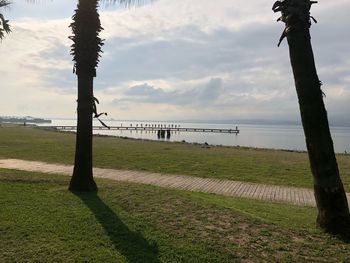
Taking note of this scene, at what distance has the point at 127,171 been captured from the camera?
16188mm

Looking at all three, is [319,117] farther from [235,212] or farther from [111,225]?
[111,225]

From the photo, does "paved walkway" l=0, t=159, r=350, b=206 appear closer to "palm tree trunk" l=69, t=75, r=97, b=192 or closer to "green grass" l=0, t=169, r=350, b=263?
"green grass" l=0, t=169, r=350, b=263

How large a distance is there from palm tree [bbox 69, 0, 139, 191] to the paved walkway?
358cm

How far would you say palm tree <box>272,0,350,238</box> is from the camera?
229 inches

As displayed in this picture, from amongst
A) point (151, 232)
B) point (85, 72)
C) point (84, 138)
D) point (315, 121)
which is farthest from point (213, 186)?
point (315, 121)

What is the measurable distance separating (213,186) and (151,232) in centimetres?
702

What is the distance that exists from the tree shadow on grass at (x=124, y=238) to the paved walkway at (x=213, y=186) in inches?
193

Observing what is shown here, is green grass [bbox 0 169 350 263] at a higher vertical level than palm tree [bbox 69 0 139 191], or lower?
lower

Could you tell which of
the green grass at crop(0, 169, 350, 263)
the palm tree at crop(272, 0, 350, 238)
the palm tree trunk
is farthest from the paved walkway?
the palm tree at crop(272, 0, 350, 238)

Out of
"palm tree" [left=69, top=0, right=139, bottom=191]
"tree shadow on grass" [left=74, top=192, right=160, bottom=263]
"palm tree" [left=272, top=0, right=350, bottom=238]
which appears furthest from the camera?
"palm tree" [left=69, top=0, right=139, bottom=191]

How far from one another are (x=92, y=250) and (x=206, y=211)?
227cm

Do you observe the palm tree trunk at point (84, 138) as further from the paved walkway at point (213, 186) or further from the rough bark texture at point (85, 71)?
the paved walkway at point (213, 186)

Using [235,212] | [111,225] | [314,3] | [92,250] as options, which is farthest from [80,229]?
[314,3]

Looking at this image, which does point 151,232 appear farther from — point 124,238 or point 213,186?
point 213,186
